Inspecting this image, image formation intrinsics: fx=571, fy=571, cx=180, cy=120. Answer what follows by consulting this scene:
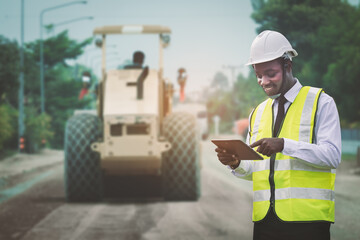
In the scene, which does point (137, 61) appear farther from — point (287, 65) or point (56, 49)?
point (56, 49)

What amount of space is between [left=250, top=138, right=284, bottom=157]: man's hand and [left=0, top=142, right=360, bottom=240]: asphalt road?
4.25 meters

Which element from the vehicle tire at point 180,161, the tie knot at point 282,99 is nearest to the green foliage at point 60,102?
the vehicle tire at point 180,161

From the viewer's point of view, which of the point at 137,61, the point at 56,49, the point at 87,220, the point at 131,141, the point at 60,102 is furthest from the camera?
the point at 56,49

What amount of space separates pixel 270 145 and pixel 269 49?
634 millimetres

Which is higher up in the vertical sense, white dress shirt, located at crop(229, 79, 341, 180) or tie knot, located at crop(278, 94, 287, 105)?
tie knot, located at crop(278, 94, 287, 105)

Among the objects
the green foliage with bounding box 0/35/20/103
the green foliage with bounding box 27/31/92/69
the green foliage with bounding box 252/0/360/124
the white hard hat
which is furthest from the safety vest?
the green foliage with bounding box 27/31/92/69

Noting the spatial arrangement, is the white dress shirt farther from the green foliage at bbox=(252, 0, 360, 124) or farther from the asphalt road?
the green foliage at bbox=(252, 0, 360, 124)

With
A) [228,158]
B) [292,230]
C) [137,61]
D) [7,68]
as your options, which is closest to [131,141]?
[137,61]

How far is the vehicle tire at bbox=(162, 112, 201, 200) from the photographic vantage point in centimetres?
1008

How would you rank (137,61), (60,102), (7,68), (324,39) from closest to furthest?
(137,61) < (7,68) < (324,39) < (60,102)

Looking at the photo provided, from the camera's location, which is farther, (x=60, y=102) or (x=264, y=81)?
(x=60, y=102)

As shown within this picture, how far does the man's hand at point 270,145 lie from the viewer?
317 cm

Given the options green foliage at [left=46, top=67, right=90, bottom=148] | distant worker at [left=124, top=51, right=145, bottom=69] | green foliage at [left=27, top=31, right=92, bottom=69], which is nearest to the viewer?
distant worker at [left=124, top=51, right=145, bottom=69]

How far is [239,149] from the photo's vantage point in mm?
3342
